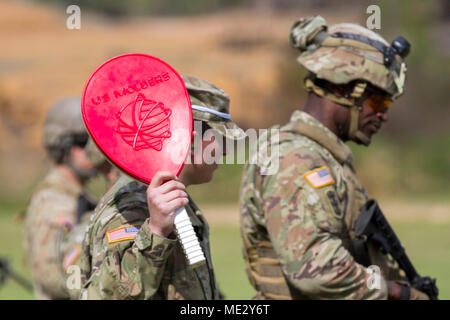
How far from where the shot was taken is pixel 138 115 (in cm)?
290

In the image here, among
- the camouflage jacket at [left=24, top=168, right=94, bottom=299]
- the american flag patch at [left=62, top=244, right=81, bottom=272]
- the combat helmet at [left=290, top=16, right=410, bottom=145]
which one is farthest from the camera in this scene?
the camouflage jacket at [left=24, top=168, right=94, bottom=299]

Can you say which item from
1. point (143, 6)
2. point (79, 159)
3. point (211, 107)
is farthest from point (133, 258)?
point (143, 6)

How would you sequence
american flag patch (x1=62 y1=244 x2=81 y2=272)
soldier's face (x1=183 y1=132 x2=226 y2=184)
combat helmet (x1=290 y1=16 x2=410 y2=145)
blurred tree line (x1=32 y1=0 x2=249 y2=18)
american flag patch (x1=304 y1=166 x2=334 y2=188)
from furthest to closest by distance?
blurred tree line (x1=32 y1=0 x2=249 y2=18) < american flag patch (x1=62 y1=244 x2=81 y2=272) < combat helmet (x1=290 y1=16 x2=410 y2=145) < american flag patch (x1=304 y1=166 x2=334 y2=188) < soldier's face (x1=183 y1=132 x2=226 y2=184)

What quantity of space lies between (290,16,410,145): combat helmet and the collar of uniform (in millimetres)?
167

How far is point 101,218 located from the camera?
306 centimetres

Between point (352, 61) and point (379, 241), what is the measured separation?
1.04 meters

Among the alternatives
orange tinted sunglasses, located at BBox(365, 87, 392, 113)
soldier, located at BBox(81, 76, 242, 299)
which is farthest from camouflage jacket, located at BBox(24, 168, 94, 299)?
orange tinted sunglasses, located at BBox(365, 87, 392, 113)

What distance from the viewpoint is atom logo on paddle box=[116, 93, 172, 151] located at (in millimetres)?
2883

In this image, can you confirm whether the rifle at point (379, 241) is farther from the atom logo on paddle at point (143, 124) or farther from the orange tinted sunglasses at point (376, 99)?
the atom logo on paddle at point (143, 124)

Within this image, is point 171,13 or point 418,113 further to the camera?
point 171,13

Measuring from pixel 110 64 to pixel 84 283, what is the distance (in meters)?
0.93

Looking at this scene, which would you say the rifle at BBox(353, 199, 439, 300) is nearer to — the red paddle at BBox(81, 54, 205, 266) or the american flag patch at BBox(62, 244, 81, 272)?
the red paddle at BBox(81, 54, 205, 266)

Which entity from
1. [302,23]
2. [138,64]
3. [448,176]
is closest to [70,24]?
[302,23]
